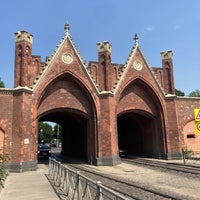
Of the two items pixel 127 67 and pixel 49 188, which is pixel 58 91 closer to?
pixel 127 67

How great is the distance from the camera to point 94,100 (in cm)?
2059

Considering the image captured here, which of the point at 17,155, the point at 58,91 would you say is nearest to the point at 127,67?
the point at 58,91

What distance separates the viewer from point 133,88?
23.5 metres

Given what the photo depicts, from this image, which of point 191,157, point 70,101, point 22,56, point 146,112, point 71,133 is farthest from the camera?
point 71,133

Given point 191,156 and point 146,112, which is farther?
point 146,112

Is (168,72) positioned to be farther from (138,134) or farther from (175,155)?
(175,155)

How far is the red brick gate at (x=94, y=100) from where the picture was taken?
17781 mm

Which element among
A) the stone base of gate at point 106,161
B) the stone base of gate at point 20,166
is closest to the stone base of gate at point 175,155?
the stone base of gate at point 106,161

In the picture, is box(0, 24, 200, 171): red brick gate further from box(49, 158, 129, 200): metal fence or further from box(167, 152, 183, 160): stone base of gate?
box(49, 158, 129, 200): metal fence

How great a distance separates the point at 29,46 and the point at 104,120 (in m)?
8.99

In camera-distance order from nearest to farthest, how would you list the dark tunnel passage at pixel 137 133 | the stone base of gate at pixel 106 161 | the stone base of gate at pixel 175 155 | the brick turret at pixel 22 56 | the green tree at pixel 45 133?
the brick turret at pixel 22 56 < the stone base of gate at pixel 106 161 < the stone base of gate at pixel 175 155 < the dark tunnel passage at pixel 137 133 < the green tree at pixel 45 133

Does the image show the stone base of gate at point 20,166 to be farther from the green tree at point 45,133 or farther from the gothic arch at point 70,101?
the green tree at point 45,133

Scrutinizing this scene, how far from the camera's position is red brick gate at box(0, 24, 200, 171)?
17.8m

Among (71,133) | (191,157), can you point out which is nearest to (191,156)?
(191,157)
